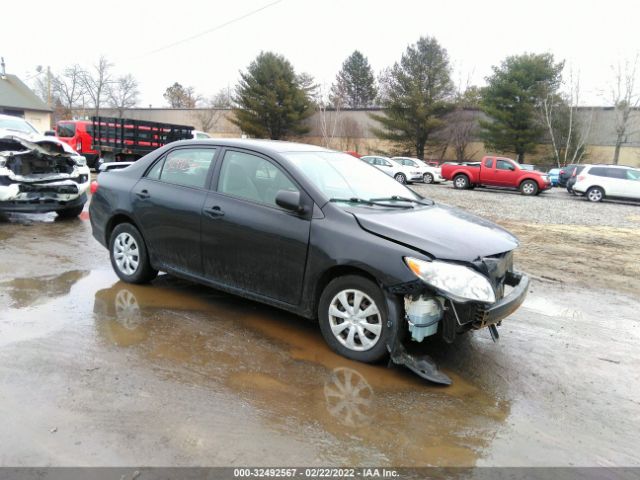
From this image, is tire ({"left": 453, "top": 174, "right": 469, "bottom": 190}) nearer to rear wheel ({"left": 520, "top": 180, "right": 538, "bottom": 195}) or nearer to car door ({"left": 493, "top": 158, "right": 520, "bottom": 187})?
car door ({"left": 493, "top": 158, "right": 520, "bottom": 187})

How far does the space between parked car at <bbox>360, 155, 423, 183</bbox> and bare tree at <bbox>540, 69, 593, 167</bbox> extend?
1923 cm

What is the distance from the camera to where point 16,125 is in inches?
416

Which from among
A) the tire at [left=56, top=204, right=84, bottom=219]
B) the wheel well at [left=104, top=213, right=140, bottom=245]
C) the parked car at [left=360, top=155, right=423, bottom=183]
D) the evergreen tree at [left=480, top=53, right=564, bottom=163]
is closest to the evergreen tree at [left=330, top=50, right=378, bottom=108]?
the evergreen tree at [left=480, top=53, right=564, bottom=163]

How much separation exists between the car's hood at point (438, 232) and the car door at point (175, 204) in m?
1.66

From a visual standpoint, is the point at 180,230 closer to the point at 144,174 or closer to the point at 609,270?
the point at 144,174

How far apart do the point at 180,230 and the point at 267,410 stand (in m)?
2.32

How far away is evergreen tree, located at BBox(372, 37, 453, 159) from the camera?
1709 inches

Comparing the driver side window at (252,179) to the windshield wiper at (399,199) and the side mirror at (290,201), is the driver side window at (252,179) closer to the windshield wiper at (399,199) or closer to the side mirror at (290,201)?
the side mirror at (290,201)

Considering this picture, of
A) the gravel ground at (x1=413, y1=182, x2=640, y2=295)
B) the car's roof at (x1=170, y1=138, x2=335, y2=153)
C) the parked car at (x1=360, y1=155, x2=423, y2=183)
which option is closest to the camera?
the car's roof at (x1=170, y1=138, x2=335, y2=153)

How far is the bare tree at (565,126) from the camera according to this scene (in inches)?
1591

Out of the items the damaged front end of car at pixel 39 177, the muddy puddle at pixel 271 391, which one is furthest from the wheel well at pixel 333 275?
the damaged front end of car at pixel 39 177

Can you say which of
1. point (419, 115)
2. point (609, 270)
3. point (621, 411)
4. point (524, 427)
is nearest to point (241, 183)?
point (524, 427)

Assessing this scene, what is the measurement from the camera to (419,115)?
4303cm

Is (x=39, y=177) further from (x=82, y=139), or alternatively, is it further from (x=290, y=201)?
(x=82, y=139)
